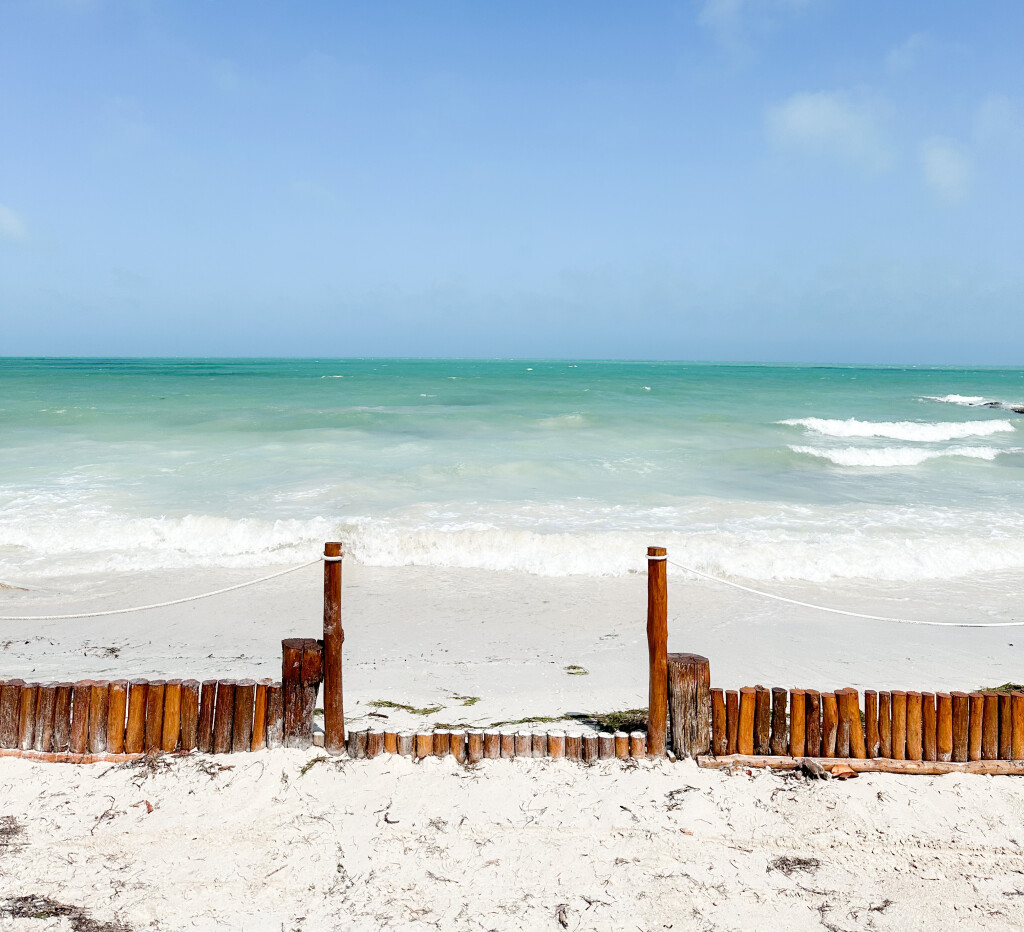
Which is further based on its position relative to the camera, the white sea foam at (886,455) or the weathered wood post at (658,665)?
the white sea foam at (886,455)

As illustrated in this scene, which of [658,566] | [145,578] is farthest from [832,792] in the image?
[145,578]

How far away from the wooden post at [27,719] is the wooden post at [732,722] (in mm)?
4211

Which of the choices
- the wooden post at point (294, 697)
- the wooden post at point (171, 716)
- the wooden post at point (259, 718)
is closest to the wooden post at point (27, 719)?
the wooden post at point (171, 716)

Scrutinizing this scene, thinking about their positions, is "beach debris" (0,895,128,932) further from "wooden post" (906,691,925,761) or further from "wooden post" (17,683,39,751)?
"wooden post" (906,691,925,761)

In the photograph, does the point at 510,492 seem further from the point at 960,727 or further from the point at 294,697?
the point at 960,727

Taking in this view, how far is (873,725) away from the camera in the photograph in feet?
14.4

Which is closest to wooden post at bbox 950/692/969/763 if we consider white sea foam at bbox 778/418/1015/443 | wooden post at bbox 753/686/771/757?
wooden post at bbox 753/686/771/757

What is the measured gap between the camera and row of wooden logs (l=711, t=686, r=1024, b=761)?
4.35 m

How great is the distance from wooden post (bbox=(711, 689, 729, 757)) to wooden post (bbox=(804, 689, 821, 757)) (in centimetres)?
49

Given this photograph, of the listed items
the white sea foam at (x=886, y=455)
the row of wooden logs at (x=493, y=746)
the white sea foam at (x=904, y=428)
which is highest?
the white sea foam at (x=904, y=428)

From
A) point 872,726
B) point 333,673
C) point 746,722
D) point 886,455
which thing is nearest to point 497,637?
point 333,673

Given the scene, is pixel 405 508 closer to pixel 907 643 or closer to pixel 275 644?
pixel 275 644

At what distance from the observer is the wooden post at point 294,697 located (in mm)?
4426

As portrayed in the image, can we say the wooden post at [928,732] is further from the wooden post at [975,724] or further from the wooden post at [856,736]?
the wooden post at [856,736]
